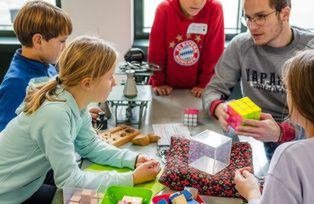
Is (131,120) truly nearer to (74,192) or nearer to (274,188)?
(74,192)

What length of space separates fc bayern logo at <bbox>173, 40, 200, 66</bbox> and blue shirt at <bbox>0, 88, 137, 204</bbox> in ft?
2.69

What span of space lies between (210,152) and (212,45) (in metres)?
0.96

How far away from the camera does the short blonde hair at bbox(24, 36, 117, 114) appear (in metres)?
1.31

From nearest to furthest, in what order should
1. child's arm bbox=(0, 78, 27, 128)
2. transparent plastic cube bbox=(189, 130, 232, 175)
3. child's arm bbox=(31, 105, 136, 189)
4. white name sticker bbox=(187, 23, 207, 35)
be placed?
child's arm bbox=(31, 105, 136, 189) → transparent plastic cube bbox=(189, 130, 232, 175) → child's arm bbox=(0, 78, 27, 128) → white name sticker bbox=(187, 23, 207, 35)

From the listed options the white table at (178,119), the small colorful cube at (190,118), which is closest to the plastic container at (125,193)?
the white table at (178,119)

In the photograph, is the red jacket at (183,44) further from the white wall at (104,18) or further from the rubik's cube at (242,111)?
the rubik's cube at (242,111)

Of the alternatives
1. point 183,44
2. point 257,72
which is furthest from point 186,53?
point 257,72

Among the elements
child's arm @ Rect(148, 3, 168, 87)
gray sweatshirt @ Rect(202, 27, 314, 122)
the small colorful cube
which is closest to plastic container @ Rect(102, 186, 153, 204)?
the small colorful cube

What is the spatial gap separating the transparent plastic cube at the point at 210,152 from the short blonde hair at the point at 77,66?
43cm

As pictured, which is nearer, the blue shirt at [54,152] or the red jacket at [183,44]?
the blue shirt at [54,152]

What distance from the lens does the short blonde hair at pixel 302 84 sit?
992 mm

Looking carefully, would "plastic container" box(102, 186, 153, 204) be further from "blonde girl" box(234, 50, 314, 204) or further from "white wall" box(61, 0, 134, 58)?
"white wall" box(61, 0, 134, 58)

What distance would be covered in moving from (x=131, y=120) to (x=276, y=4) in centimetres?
80

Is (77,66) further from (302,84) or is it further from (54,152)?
(302,84)
